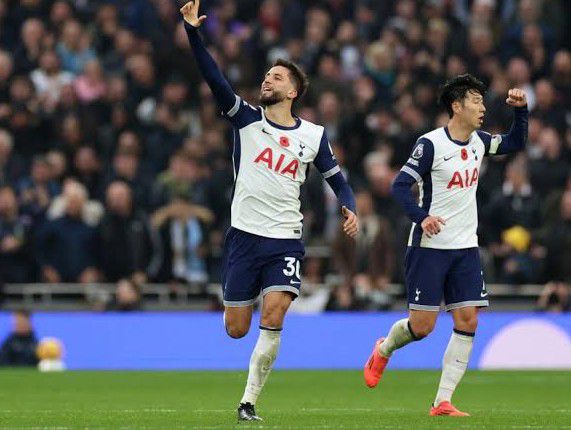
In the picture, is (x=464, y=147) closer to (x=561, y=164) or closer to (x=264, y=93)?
(x=264, y=93)

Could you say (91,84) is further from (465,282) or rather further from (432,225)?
(432,225)

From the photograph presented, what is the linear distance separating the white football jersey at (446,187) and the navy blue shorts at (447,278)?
7 centimetres

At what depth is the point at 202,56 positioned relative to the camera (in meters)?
11.8

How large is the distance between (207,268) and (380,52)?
15.6ft

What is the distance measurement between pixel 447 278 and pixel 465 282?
194 mm

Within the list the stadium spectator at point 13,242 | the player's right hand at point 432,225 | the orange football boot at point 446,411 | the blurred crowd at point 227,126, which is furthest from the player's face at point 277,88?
the stadium spectator at point 13,242

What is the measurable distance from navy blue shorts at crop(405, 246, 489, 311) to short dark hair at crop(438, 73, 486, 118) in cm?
113

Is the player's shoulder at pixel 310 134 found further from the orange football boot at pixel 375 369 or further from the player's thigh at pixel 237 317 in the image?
the orange football boot at pixel 375 369

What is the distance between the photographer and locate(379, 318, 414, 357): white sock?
13.3 m

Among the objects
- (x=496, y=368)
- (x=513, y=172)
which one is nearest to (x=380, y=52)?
(x=513, y=172)

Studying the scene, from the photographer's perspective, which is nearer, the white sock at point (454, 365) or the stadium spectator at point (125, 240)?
the white sock at point (454, 365)

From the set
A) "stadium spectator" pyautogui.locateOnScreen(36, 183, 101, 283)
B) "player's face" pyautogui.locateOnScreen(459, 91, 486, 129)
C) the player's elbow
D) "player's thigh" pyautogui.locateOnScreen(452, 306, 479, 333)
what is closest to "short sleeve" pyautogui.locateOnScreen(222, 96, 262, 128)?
the player's elbow

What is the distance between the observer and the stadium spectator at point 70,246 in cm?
2144

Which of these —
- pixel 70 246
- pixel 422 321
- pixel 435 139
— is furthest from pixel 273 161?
pixel 70 246
